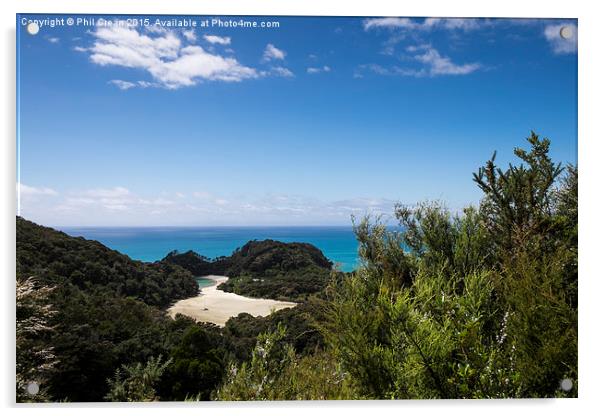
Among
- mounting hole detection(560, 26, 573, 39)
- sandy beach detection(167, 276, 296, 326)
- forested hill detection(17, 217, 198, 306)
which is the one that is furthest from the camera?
sandy beach detection(167, 276, 296, 326)

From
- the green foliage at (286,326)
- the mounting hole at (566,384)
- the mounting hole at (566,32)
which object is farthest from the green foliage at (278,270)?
the mounting hole at (566,32)

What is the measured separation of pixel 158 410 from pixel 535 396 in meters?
2.72

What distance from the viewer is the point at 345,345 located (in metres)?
3.54

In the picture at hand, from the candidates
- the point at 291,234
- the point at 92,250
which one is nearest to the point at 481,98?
the point at 291,234

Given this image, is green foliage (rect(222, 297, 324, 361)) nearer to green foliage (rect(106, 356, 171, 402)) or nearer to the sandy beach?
the sandy beach

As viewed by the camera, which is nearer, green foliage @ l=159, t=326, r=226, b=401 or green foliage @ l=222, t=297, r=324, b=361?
green foliage @ l=159, t=326, r=226, b=401

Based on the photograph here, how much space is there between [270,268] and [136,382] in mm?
1320

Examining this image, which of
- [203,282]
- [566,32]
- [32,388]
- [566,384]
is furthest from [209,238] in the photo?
[566,32]

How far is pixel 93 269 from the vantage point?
3941 millimetres

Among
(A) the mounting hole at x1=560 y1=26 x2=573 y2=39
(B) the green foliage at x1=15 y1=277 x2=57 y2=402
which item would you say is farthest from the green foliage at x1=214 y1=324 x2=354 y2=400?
(A) the mounting hole at x1=560 y1=26 x2=573 y2=39

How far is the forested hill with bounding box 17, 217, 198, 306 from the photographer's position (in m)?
3.64

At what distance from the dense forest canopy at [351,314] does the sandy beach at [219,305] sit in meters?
0.06

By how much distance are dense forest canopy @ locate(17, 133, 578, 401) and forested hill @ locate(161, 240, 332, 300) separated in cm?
1

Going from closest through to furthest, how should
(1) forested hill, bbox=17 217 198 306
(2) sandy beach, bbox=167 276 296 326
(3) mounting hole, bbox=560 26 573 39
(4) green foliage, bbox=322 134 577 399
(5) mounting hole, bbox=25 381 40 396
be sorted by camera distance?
(4) green foliage, bbox=322 134 577 399 < (5) mounting hole, bbox=25 381 40 396 < (1) forested hill, bbox=17 217 198 306 < (3) mounting hole, bbox=560 26 573 39 < (2) sandy beach, bbox=167 276 296 326
